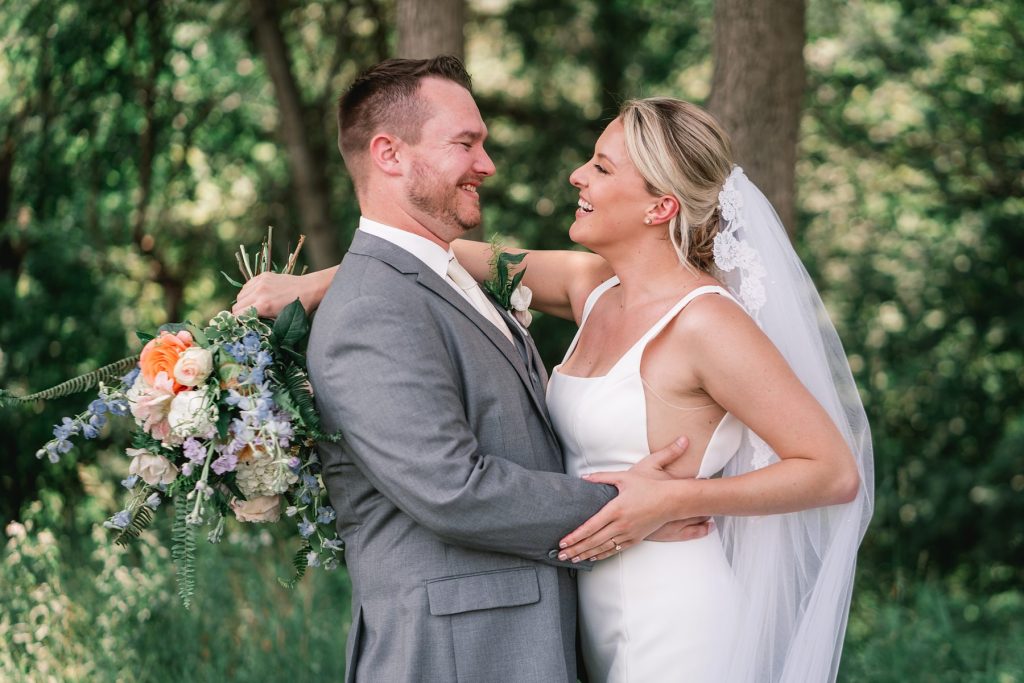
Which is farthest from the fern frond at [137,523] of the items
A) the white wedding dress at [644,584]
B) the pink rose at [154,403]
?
the white wedding dress at [644,584]

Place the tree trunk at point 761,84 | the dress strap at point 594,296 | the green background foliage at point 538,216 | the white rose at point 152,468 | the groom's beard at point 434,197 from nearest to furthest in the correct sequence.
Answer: the white rose at point 152,468
the groom's beard at point 434,197
the dress strap at point 594,296
the tree trunk at point 761,84
the green background foliage at point 538,216

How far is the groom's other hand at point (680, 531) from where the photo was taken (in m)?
2.77

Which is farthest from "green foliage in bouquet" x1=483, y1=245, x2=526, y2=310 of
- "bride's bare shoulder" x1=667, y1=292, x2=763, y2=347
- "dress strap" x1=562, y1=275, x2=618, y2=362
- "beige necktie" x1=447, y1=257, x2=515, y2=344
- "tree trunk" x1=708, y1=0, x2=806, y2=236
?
"tree trunk" x1=708, y1=0, x2=806, y2=236

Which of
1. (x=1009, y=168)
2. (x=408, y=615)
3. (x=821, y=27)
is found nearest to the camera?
(x=408, y=615)

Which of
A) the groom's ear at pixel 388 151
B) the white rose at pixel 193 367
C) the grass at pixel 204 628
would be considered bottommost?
the grass at pixel 204 628

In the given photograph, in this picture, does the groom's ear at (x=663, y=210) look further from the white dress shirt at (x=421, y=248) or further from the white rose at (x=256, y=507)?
the white rose at (x=256, y=507)

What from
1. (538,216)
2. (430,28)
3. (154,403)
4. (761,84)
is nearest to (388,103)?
(154,403)

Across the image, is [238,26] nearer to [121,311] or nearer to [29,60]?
[29,60]

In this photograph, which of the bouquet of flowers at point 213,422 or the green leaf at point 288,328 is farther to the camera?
the green leaf at point 288,328

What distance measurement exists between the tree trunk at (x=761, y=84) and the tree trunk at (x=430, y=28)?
108 cm

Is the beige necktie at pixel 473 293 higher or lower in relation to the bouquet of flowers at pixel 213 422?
higher

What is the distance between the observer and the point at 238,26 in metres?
6.88

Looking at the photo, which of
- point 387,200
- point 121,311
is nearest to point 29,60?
point 121,311

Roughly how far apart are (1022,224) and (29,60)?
6105 millimetres
